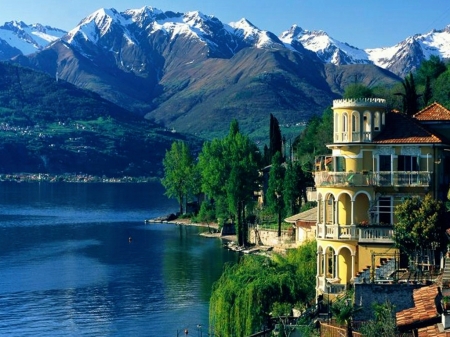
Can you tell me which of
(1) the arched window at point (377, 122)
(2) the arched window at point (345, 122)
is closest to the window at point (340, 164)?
(2) the arched window at point (345, 122)

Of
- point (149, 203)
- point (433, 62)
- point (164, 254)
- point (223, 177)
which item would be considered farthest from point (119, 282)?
point (149, 203)

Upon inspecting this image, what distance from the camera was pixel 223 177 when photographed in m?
108

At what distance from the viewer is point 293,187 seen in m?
89.7

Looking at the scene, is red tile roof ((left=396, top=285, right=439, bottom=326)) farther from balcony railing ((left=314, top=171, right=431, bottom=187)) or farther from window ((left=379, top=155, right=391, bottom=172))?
window ((left=379, top=155, right=391, bottom=172))

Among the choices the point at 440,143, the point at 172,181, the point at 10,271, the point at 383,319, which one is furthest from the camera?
the point at 172,181

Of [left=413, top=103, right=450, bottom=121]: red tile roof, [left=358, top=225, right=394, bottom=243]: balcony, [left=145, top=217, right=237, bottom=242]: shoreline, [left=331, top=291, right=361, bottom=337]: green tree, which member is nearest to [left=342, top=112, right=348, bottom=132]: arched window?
[left=358, top=225, right=394, bottom=243]: balcony

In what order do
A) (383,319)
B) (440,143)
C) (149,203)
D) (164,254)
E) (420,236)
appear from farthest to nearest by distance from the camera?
(149,203), (164,254), (440,143), (420,236), (383,319)

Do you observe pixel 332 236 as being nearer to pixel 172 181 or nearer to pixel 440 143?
pixel 440 143

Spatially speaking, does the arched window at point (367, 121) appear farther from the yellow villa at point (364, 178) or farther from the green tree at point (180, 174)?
the green tree at point (180, 174)

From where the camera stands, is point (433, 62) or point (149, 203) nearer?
point (433, 62)

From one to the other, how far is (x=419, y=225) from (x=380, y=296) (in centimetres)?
637

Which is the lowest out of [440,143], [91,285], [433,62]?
[91,285]

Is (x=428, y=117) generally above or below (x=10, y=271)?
above

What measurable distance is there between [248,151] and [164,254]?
18.4 m
